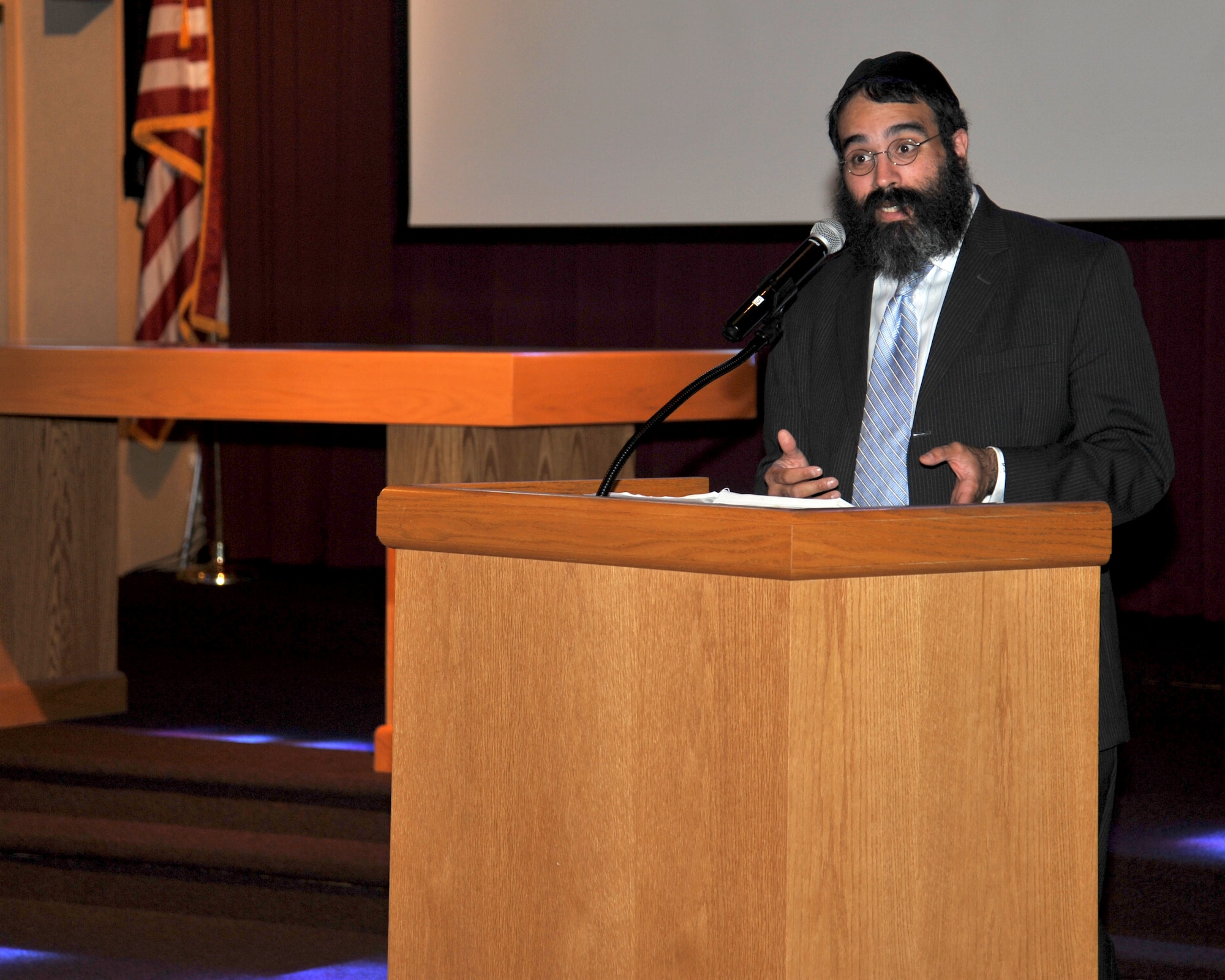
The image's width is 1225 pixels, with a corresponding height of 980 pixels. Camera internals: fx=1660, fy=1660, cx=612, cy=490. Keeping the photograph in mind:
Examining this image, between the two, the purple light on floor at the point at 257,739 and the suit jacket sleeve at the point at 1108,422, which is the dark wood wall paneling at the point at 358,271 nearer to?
the purple light on floor at the point at 257,739

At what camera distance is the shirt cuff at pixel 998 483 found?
5.37ft

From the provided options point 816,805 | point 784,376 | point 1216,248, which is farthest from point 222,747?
point 1216,248

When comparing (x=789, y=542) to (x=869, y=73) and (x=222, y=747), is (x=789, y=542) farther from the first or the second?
(x=222, y=747)

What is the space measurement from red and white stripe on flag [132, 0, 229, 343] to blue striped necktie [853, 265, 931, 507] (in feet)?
14.4

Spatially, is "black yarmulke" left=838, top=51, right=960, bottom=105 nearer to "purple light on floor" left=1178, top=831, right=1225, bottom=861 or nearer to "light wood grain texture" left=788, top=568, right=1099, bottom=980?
"light wood grain texture" left=788, top=568, right=1099, bottom=980

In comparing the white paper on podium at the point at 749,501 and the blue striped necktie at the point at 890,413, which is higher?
the blue striped necktie at the point at 890,413

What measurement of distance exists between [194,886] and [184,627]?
191cm

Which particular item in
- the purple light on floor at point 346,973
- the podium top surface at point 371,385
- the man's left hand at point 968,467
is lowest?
the purple light on floor at point 346,973

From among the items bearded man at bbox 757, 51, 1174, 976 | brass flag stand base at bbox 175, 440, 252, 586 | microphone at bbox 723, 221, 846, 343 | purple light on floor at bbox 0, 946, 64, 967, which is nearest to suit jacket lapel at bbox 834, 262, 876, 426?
bearded man at bbox 757, 51, 1174, 976

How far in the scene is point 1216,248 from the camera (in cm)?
468

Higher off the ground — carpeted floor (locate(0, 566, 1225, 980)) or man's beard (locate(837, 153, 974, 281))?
man's beard (locate(837, 153, 974, 281))

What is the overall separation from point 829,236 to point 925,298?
0.34 meters

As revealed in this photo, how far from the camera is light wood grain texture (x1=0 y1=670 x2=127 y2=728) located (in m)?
3.97

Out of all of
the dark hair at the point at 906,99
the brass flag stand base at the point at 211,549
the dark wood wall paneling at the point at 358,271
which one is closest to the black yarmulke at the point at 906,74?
the dark hair at the point at 906,99
